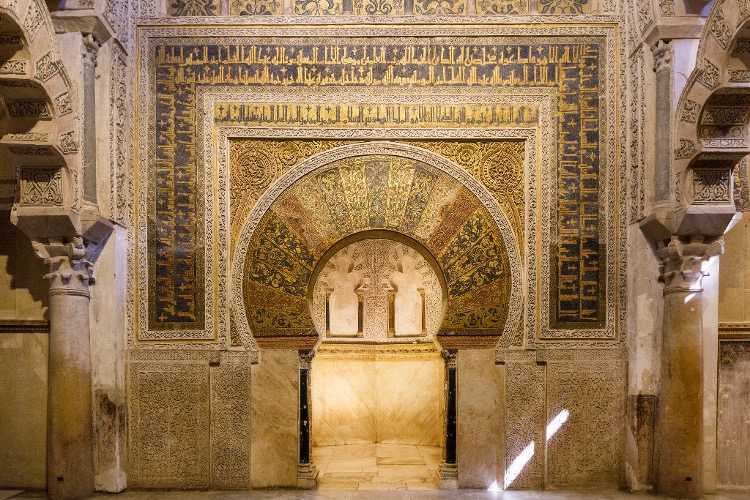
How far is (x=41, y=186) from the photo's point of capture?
516cm

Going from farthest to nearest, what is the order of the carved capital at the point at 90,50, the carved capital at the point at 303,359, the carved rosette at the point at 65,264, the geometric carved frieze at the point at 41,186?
1. the carved capital at the point at 303,359
2. the carved capital at the point at 90,50
3. the carved rosette at the point at 65,264
4. the geometric carved frieze at the point at 41,186

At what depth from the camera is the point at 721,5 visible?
464 cm

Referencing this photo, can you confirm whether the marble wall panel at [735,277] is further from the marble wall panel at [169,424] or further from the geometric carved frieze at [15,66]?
the geometric carved frieze at [15,66]

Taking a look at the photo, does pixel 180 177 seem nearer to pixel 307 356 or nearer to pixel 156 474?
pixel 307 356

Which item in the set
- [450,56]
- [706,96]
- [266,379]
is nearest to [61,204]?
[266,379]

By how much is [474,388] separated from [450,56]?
2.90m

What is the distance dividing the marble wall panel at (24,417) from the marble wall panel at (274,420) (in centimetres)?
176

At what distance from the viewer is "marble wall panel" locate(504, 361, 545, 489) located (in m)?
5.76

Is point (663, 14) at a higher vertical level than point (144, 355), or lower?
higher

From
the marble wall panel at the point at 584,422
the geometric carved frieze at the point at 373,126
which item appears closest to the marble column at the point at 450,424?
the marble wall panel at the point at 584,422

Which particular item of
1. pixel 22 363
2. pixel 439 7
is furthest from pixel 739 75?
pixel 22 363

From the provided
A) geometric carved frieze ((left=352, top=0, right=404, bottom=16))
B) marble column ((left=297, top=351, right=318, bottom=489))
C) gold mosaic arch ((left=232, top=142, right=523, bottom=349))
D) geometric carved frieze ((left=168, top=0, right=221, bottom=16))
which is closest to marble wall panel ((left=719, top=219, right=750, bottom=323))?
gold mosaic arch ((left=232, top=142, right=523, bottom=349))

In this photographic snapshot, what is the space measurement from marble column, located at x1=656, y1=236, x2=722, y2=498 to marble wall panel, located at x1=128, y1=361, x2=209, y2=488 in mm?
3803

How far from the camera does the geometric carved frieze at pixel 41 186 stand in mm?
5133
